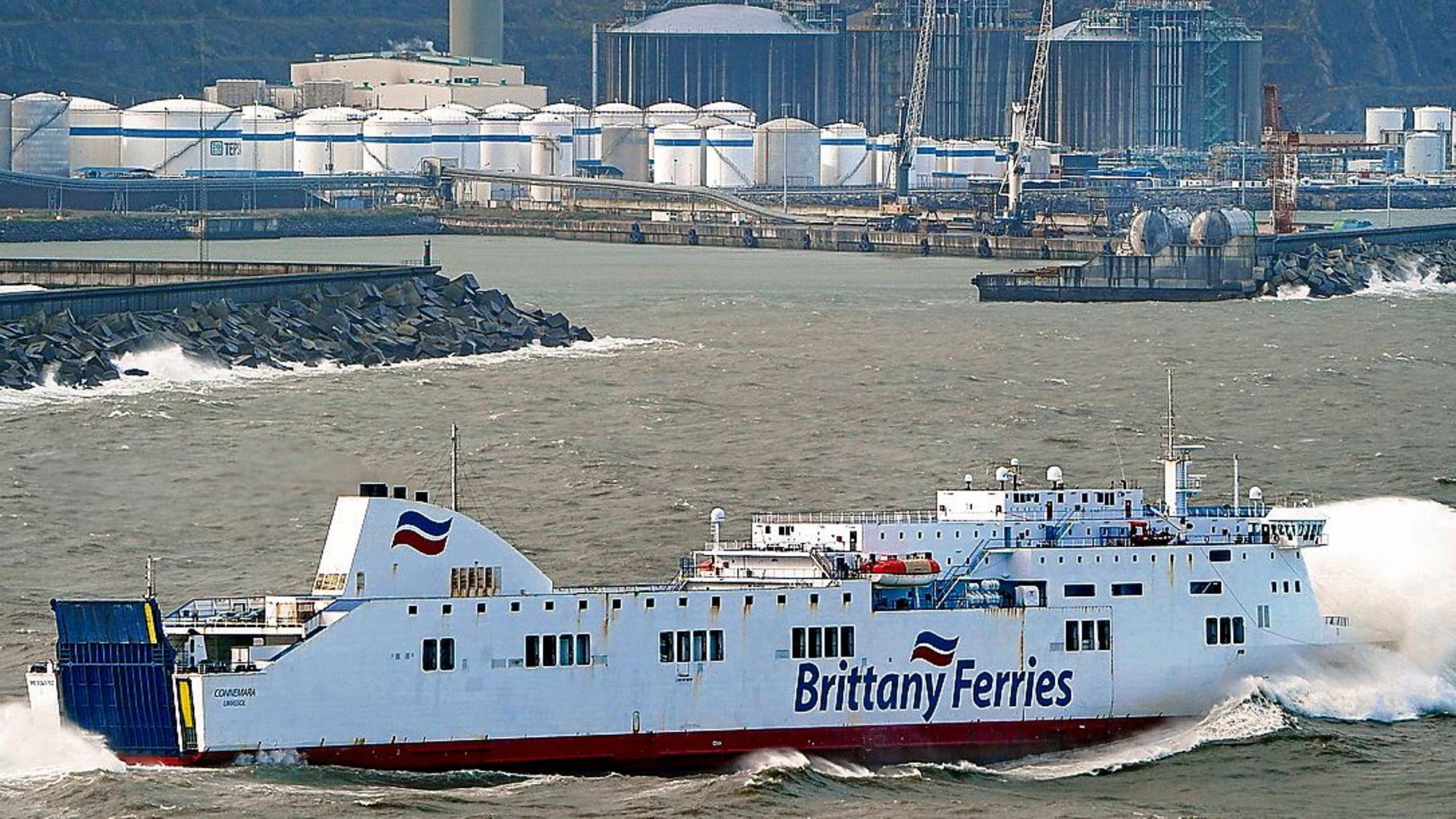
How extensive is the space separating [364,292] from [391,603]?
163 feet

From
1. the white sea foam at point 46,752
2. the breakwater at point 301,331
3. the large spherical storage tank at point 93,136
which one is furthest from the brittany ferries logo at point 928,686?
the large spherical storage tank at point 93,136

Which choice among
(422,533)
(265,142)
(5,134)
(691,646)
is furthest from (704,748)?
(265,142)

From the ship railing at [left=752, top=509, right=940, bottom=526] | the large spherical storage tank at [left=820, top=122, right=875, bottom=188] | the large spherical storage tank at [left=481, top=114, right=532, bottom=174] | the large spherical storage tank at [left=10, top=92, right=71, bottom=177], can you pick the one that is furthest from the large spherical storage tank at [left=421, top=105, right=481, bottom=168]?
the ship railing at [left=752, top=509, right=940, bottom=526]

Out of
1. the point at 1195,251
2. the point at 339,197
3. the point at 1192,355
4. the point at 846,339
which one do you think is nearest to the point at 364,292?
the point at 846,339

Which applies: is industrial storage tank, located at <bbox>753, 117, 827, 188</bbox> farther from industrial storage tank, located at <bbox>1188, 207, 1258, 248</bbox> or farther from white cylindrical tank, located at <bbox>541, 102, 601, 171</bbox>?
industrial storage tank, located at <bbox>1188, 207, 1258, 248</bbox>

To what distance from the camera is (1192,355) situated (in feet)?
257

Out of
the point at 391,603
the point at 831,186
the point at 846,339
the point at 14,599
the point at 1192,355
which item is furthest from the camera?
the point at 831,186

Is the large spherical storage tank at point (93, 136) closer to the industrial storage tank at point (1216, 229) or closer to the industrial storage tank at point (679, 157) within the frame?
the industrial storage tank at point (679, 157)

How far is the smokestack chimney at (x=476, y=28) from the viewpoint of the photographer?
191 m

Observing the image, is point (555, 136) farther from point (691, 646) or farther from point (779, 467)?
point (691, 646)

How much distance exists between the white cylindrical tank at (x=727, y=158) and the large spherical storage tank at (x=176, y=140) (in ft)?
90.0

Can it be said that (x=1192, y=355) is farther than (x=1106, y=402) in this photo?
Yes

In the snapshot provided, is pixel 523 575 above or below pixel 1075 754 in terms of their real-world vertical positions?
above

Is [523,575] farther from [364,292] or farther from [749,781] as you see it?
[364,292]
